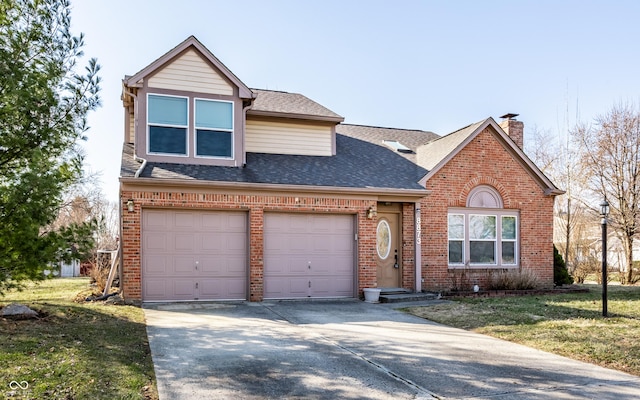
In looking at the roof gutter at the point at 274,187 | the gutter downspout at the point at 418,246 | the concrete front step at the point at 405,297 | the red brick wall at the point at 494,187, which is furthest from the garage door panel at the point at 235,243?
the red brick wall at the point at 494,187

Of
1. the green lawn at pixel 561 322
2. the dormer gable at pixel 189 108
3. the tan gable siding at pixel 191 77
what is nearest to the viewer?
the green lawn at pixel 561 322

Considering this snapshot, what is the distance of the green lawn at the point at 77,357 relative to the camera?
5203mm

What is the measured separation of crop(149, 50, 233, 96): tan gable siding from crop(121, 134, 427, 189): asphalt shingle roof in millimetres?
2006

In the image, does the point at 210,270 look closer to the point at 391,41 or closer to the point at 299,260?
the point at 299,260

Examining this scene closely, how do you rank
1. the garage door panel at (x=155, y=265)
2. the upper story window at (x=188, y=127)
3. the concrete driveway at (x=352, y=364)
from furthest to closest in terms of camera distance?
Result: the upper story window at (x=188, y=127), the garage door panel at (x=155, y=265), the concrete driveway at (x=352, y=364)

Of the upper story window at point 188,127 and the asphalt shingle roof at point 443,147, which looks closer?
the upper story window at point 188,127

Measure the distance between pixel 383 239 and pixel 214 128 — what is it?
5.71m

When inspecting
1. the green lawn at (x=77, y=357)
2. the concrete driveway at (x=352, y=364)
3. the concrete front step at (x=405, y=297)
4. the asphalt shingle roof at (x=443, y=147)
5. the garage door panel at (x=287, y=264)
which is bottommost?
the concrete front step at (x=405, y=297)

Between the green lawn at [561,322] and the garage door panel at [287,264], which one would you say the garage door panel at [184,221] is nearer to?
the garage door panel at [287,264]

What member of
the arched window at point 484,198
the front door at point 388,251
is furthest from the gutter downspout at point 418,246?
the arched window at point 484,198

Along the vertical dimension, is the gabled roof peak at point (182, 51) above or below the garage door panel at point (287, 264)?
above

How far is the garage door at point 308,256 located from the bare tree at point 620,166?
13602 millimetres

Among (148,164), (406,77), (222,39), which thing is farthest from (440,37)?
(148,164)

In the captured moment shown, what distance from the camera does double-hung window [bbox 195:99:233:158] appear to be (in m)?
13.0
